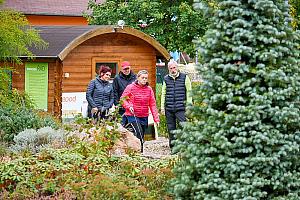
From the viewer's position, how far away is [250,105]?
6.43 meters

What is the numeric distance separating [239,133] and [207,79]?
63 cm

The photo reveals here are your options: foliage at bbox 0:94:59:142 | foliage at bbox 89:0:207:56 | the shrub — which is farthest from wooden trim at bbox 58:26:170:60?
the shrub

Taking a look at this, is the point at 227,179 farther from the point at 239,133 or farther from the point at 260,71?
the point at 260,71

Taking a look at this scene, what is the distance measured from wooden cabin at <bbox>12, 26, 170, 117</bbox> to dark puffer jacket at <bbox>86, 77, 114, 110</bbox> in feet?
16.5

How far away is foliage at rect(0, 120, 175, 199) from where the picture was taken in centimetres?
794

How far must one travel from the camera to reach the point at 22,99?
637 inches

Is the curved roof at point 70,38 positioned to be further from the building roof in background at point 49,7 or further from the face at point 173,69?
the building roof in background at point 49,7

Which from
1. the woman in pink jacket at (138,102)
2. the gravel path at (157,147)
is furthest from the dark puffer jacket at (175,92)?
the gravel path at (157,147)

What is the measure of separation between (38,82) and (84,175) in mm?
10764

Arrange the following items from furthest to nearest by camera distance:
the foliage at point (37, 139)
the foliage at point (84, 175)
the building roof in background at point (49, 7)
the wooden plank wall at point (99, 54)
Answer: the building roof in background at point (49, 7), the wooden plank wall at point (99, 54), the foliage at point (37, 139), the foliage at point (84, 175)

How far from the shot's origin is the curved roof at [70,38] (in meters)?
18.3

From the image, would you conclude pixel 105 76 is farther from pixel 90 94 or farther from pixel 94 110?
pixel 94 110

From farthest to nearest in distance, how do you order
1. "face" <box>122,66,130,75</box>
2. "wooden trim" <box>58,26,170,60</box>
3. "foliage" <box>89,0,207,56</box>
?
"foliage" <box>89,0,207,56</box>, "wooden trim" <box>58,26,170,60</box>, "face" <box>122,66,130,75</box>

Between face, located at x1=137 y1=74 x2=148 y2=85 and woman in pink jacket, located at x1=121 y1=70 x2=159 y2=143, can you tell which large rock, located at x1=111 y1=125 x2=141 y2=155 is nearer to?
woman in pink jacket, located at x1=121 y1=70 x2=159 y2=143
